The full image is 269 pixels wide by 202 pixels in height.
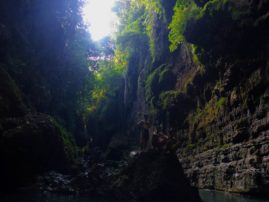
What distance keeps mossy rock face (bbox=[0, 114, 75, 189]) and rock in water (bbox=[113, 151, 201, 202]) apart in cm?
396

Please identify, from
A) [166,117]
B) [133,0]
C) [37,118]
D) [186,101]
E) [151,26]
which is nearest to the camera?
[37,118]

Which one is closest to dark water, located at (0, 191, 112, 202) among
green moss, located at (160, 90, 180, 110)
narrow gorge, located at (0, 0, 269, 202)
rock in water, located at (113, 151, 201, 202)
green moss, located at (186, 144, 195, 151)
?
narrow gorge, located at (0, 0, 269, 202)

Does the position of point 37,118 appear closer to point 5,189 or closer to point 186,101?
point 5,189

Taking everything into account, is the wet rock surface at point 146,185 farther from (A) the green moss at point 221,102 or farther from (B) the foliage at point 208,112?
(B) the foliage at point 208,112

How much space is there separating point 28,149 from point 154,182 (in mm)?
5856

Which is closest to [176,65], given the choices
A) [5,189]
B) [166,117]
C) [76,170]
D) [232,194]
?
[166,117]

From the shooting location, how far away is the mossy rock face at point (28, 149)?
43.4ft

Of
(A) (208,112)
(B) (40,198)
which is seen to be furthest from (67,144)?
(B) (40,198)

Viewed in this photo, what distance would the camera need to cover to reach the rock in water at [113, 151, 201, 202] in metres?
11.1

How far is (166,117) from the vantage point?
889 inches

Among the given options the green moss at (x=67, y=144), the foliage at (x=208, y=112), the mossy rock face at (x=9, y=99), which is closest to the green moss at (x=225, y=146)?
the foliage at (x=208, y=112)

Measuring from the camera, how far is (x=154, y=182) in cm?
1136

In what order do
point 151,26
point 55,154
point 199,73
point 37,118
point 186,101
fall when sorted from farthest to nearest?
point 151,26, point 186,101, point 199,73, point 55,154, point 37,118

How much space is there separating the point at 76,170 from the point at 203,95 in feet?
24.8
